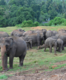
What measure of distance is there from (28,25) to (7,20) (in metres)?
13.0

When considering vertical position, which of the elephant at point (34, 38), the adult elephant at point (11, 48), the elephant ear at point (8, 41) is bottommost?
the elephant at point (34, 38)

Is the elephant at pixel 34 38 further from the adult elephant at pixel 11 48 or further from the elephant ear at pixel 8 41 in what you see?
the elephant ear at pixel 8 41

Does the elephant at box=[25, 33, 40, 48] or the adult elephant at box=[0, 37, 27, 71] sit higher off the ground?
the adult elephant at box=[0, 37, 27, 71]

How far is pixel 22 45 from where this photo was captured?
8.23 meters

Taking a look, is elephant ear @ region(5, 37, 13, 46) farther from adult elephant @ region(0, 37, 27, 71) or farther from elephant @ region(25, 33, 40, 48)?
elephant @ region(25, 33, 40, 48)

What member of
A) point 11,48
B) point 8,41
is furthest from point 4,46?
point 11,48

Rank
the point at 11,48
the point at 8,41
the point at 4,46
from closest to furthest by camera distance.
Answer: the point at 4,46 → the point at 8,41 → the point at 11,48

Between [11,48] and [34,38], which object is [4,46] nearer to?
[11,48]

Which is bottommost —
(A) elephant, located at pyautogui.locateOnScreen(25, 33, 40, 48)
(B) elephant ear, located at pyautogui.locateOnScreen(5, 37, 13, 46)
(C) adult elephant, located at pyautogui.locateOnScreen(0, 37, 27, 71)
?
(A) elephant, located at pyautogui.locateOnScreen(25, 33, 40, 48)

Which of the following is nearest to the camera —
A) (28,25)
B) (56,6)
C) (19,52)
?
(19,52)

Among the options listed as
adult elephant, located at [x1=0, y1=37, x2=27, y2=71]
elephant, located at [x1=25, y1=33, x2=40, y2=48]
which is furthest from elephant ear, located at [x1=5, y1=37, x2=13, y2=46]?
elephant, located at [x1=25, y1=33, x2=40, y2=48]

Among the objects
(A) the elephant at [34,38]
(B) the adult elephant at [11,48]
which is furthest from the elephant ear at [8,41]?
(A) the elephant at [34,38]

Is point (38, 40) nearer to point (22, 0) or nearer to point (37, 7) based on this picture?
point (37, 7)

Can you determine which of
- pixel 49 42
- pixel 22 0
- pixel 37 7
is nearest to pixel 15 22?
pixel 37 7
